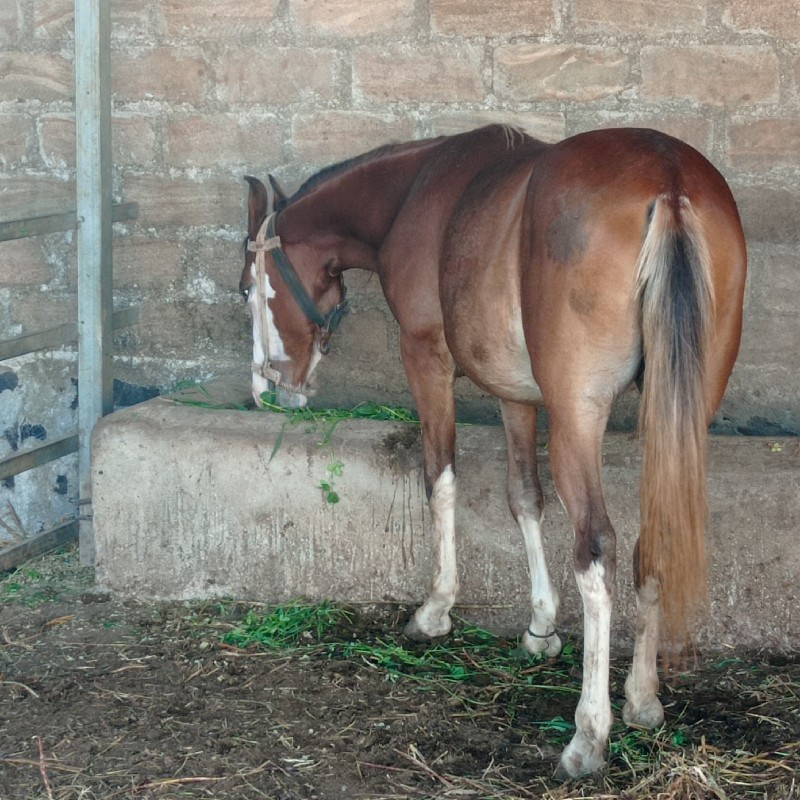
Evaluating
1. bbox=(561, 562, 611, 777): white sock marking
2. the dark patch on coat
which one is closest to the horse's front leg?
bbox=(561, 562, 611, 777): white sock marking

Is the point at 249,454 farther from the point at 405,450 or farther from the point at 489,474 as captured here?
the point at 489,474

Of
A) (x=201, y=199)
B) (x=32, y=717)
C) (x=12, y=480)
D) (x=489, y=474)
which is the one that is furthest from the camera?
(x=12, y=480)

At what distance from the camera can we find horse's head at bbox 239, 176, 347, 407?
427cm

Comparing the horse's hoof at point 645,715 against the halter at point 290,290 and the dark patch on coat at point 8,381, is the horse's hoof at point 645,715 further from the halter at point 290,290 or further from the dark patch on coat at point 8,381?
the dark patch on coat at point 8,381

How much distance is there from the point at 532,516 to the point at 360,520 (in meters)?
0.72

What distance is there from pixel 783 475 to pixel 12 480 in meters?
3.61

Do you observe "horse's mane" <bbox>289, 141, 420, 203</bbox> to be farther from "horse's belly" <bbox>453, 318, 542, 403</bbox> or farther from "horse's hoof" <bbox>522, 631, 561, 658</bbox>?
"horse's hoof" <bbox>522, 631, 561, 658</bbox>

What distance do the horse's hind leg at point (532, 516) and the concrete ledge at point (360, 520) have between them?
0.46 ft

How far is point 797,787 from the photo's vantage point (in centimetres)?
283

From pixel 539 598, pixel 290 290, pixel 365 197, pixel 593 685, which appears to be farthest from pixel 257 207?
pixel 593 685

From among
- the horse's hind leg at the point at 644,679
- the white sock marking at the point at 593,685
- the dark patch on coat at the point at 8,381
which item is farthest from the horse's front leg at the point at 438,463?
the dark patch on coat at the point at 8,381

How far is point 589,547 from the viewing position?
2.88 m

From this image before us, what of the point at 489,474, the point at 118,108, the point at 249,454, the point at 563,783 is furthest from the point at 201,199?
the point at 563,783

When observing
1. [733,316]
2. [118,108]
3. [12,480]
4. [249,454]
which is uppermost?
[118,108]
